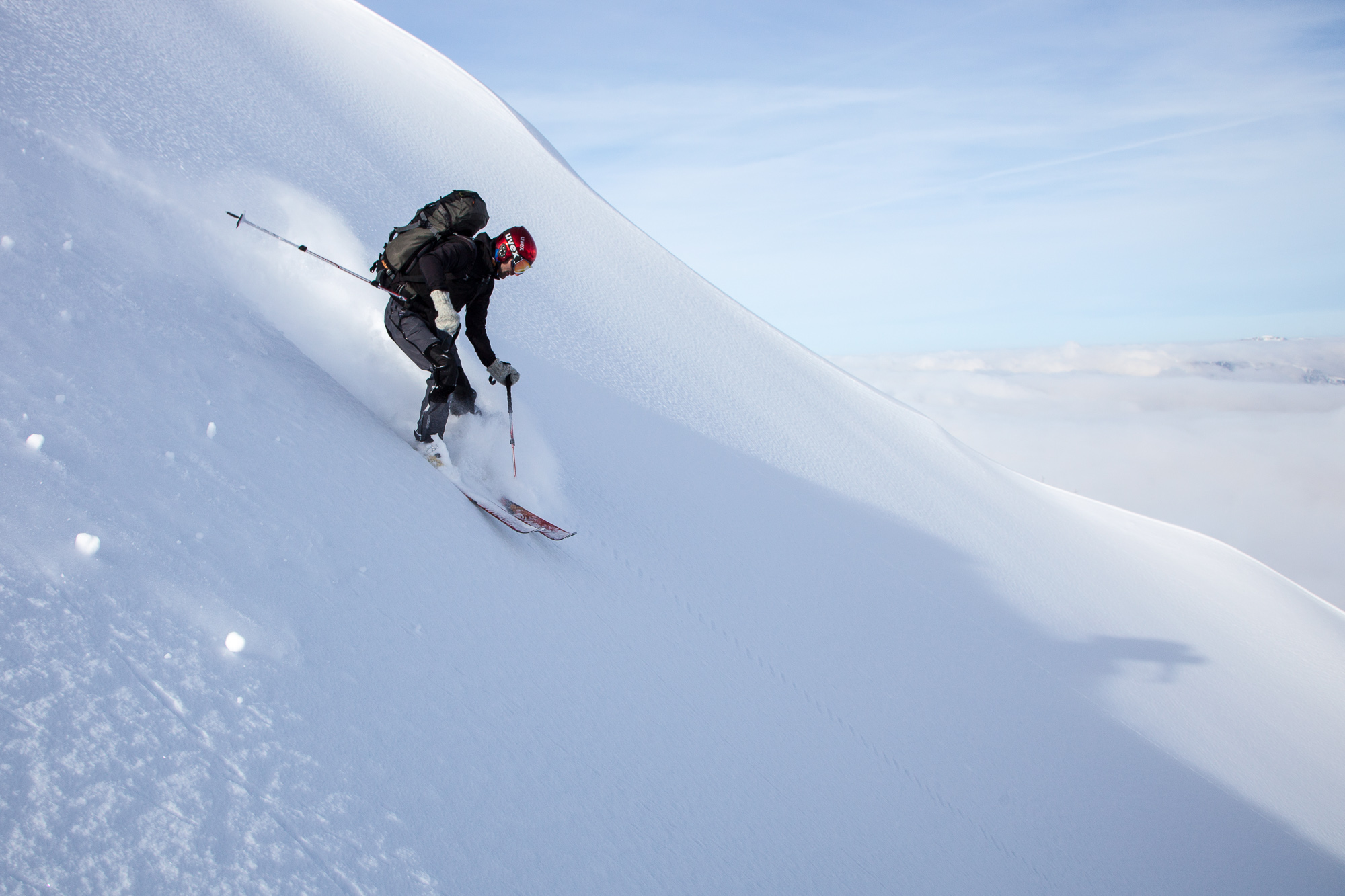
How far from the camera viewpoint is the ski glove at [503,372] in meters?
5.45

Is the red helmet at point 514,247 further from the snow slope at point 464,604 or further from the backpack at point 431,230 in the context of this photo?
the snow slope at point 464,604

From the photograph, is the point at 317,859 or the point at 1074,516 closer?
the point at 317,859

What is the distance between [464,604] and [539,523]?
135 centimetres

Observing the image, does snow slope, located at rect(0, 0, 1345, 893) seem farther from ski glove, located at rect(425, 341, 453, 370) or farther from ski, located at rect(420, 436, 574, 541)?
ski glove, located at rect(425, 341, 453, 370)

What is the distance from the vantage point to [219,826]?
1994mm

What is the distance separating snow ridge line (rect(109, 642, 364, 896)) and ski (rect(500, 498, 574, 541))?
272cm

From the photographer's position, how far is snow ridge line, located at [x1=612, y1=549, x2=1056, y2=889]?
17.7ft

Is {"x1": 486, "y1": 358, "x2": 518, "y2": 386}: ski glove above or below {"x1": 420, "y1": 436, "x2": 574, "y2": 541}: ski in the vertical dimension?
above

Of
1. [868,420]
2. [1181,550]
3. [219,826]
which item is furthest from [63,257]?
[1181,550]

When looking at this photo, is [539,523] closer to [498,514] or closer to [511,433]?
[498,514]

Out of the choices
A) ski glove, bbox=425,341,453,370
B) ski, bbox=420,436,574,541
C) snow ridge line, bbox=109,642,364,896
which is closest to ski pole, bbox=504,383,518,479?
ski, bbox=420,436,574,541

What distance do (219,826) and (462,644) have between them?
145 cm

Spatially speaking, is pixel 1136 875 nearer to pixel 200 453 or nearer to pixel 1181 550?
pixel 200 453

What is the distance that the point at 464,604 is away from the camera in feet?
12.1
